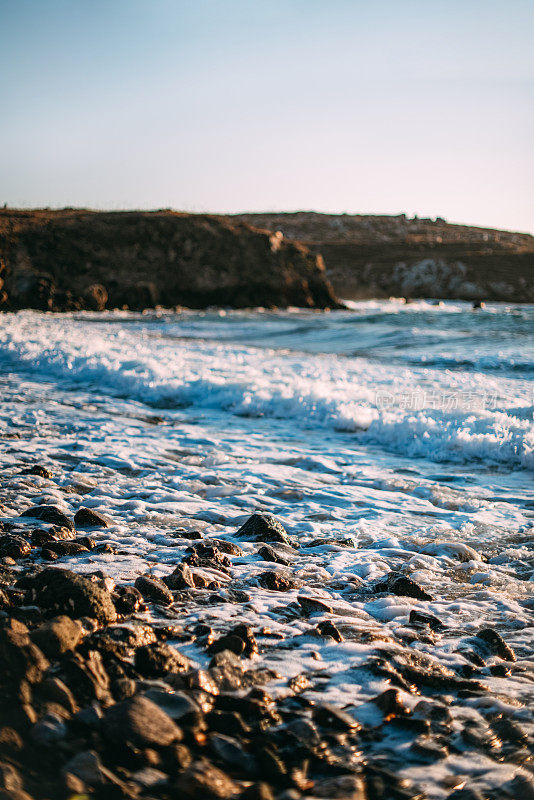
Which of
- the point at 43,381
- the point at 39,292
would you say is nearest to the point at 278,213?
the point at 39,292

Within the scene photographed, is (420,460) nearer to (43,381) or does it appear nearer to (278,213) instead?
(43,381)

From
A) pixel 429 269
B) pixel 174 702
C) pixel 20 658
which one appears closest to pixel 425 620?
pixel 174 702

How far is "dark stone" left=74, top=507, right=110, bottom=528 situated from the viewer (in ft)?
11.6

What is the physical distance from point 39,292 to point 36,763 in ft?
98.2

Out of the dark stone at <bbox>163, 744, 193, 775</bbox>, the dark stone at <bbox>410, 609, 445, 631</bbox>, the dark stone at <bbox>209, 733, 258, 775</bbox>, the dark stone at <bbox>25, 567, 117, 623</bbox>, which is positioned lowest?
the dark stone at <bbox>410, 609, 445, 631</bbox>

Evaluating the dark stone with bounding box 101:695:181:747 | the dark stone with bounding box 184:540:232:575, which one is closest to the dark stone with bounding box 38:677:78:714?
the dark stone with bounding box 101:695:181:747

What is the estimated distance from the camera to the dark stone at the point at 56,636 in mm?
1950

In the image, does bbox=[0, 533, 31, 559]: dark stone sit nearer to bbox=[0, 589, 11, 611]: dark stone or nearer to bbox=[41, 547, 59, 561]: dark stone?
bbox=[41, 547, 59, 561]: dark stone

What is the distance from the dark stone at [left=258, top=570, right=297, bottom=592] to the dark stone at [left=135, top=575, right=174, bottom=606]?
1.75 feet

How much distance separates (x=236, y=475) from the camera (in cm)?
492

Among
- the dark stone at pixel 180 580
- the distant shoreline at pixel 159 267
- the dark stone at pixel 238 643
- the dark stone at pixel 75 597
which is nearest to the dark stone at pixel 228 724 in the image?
the dark stone at pixel 238 643

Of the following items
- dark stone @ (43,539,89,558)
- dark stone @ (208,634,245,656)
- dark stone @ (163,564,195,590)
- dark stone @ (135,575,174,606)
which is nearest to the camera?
dark stone @ (208,634,245,656)

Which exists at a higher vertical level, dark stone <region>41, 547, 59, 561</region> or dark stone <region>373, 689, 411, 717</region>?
dark stone <region>41, 547, 59, 561</region>

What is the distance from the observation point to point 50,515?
3.54 m
